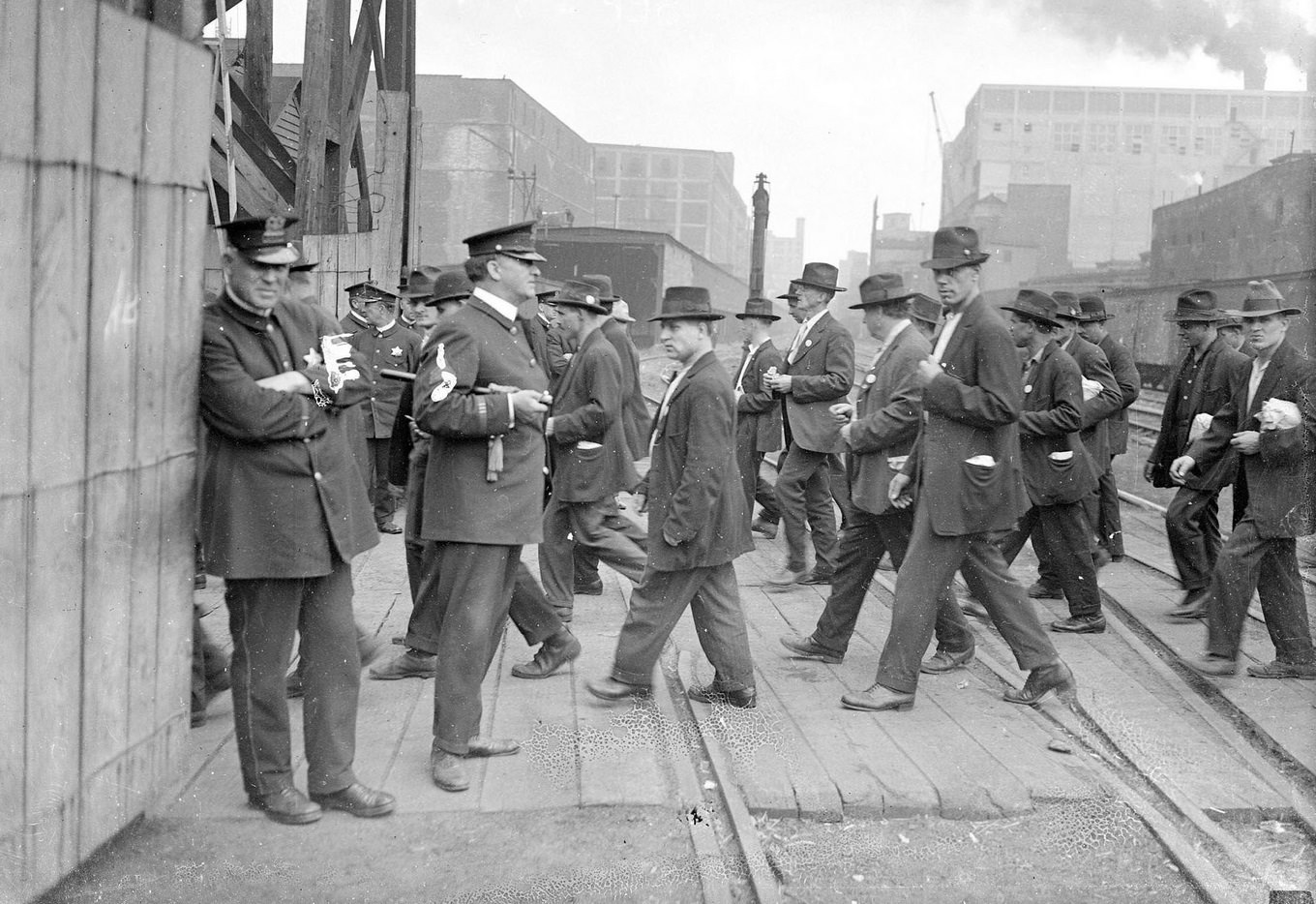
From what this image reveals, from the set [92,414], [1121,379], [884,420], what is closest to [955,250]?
[884,420]

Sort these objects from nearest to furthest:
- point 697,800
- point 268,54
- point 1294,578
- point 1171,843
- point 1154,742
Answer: point 1171,843 → point 697,800 → point 1154,742 → point 1294,578 → point 268,54

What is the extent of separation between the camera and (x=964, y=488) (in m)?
5.45

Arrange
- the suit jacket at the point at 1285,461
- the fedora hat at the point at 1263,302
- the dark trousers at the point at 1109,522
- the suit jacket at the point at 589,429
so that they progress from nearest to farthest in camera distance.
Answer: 1. the suit jacket at the point at 1285,461
2. the fedora hat at the point at 1263,302
3. the suit jacket at the point at 589,429
4. the dark trousers at the point at 1109,522

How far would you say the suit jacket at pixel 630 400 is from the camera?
26.7ft

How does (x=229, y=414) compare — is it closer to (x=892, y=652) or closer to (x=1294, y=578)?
(x=892, y=652)

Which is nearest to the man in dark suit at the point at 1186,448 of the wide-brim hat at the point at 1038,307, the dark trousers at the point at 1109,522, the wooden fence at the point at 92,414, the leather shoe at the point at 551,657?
the dark trousers at the point at 1109,522

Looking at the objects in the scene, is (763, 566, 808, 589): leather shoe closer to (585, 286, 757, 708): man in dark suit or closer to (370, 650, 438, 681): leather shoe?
(585, 286, 757, 708): man in dark suit

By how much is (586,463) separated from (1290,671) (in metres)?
3.77

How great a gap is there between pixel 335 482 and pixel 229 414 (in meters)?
0.43

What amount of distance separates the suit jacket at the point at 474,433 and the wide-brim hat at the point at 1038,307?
11.9 ft

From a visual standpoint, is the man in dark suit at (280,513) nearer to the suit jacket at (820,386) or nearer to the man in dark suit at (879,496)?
the man in dark suit at (879,496)

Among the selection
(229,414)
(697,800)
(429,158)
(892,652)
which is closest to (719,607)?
(892,652)

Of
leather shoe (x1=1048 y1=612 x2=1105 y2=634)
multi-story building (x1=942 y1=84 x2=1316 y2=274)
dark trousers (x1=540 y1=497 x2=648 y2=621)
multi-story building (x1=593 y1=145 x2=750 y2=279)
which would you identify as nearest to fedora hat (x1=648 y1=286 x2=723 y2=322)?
dark trousers (x1=540 y1=497 x2=648 y2=621)

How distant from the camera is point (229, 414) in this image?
402 centimetres
